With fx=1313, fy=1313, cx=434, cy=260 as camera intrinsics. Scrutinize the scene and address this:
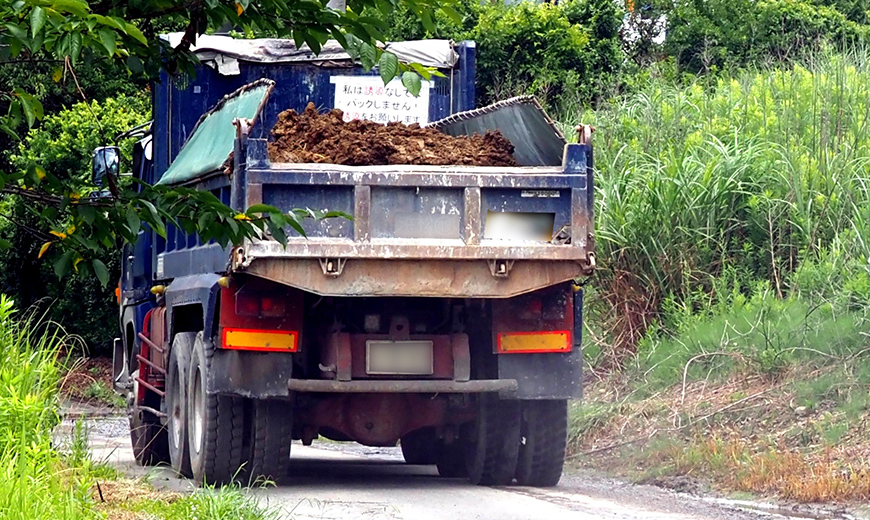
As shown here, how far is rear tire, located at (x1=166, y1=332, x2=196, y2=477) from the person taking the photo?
28.8 ft

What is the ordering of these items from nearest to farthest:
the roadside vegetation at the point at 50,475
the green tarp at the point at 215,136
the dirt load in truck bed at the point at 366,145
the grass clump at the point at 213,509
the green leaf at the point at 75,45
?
the green leaf at the point at 75,45 → the roadside vegetation at the point at 50,475 → the grass clump at the point at 213,509 → the dirt load in truck bed at the point at 366,145 → the green tarp at the point at 215,136

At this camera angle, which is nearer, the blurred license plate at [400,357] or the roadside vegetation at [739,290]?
the blurred license plate at [400,357]

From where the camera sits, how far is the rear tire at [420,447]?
378 inches

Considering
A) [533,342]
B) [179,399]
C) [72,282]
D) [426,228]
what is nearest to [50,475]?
[426,228]

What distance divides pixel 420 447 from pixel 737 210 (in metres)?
4.04

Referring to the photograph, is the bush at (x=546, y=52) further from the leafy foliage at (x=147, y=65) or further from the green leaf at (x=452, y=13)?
Answer: the green leaf at (x=452, y=13)

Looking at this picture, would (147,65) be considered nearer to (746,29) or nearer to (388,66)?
(388,66)

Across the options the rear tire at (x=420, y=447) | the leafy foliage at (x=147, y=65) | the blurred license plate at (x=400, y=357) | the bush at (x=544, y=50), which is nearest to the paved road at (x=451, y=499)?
the rear tire at (x=420, y=447)

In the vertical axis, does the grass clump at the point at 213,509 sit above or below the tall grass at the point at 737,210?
below

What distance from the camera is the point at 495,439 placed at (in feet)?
28.4

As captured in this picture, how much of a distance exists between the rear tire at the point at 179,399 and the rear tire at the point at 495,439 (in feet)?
6.36

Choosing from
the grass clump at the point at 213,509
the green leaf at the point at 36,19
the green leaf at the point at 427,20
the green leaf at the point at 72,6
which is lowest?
the grass clump at the point at 213,509

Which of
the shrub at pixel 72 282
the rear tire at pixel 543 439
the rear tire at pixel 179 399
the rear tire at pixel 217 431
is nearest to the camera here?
the rear tire at pixel 217 431

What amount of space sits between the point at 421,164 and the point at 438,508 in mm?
2021
